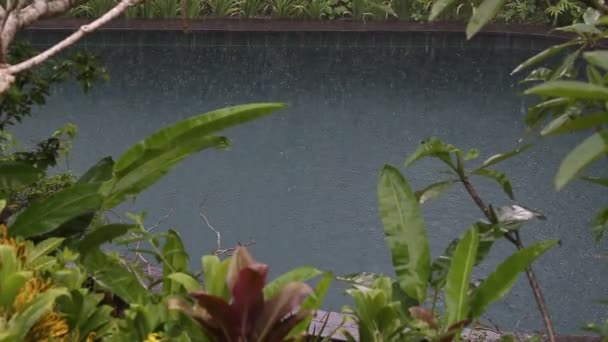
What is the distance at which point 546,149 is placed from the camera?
559 centimetres

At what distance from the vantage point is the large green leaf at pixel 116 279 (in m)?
1.54

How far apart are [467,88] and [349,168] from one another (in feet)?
9.92

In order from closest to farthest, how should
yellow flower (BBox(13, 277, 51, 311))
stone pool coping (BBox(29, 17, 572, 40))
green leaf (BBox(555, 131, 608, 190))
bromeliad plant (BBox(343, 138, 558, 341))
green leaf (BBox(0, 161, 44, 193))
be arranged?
1. green leaf (BBox(555, 131, 608, 190))
2. yellow flower (BBox(13, 277, 51, 311))
3. bromeliad plant (BBox(343, 138, 558, 341))
4. green leaf (BBox(0, 161, 44, 193))
5. stone pool coping (BBox(29, 17, 572, 40))

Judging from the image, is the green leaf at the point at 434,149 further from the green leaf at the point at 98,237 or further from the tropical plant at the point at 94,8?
the tropical plant at the point at 94,8

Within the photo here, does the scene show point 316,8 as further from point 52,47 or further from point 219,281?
point 219,281

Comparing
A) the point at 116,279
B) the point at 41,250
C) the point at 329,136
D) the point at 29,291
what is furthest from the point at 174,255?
the point at 329,136

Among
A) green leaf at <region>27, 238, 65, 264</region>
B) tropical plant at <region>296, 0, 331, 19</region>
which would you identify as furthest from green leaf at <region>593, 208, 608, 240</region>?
tropical plant at <region>296, 0, 331, 19</region>

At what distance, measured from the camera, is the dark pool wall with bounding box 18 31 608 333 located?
12.3ft

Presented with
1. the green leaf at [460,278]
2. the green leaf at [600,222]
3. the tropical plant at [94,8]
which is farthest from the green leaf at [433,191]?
the tropical plant at [94,8]

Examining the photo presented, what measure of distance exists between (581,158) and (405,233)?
31.0 inches

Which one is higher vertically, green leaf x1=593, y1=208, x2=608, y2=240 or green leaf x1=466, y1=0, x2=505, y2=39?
green leaf x1=466, y1=0, x2=505, y2=39

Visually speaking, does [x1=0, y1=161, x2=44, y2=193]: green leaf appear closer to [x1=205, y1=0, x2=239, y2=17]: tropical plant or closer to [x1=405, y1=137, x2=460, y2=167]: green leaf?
[x1=405, y1=137, x2=460, y2=167]: green leaf

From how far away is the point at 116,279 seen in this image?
1558 mm

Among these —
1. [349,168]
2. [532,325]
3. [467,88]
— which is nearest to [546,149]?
[349,168]
